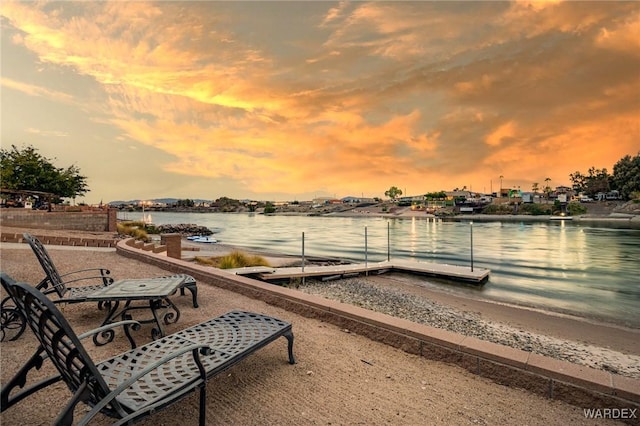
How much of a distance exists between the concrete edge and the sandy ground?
83 millimetres

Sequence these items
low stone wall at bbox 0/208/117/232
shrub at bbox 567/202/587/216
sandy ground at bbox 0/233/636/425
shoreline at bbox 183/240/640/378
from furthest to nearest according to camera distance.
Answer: shrub at bbox 567/202/587/216
low stone wall at bbox 0/208/117/232
shoreline at bbox 183/240/640/378
sandy ground at bbox 0/233/636/425

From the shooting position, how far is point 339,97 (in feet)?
79.2

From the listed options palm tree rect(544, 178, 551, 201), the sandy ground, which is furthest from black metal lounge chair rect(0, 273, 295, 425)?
palm tree rect(544, 178, 551, 201)

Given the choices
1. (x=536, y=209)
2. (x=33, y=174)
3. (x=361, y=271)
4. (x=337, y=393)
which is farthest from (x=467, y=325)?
(x=536, y=209)

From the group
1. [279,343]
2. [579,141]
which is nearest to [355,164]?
[579,141]

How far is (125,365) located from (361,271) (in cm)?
1146

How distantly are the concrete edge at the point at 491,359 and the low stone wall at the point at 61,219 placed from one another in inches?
703

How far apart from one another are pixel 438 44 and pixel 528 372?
22326 millimetres

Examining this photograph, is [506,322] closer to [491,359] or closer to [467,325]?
[467,325]

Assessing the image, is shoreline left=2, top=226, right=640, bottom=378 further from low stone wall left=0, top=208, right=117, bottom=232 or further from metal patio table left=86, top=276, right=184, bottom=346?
low stone wall left=0, top=208, right=117, bottom=232

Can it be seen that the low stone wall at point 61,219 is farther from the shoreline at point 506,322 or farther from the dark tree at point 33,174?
the dark tree at point 33,174

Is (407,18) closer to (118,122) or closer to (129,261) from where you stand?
(129,261)

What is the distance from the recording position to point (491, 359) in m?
2.83

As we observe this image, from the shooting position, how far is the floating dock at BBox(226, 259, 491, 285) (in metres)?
10.3
